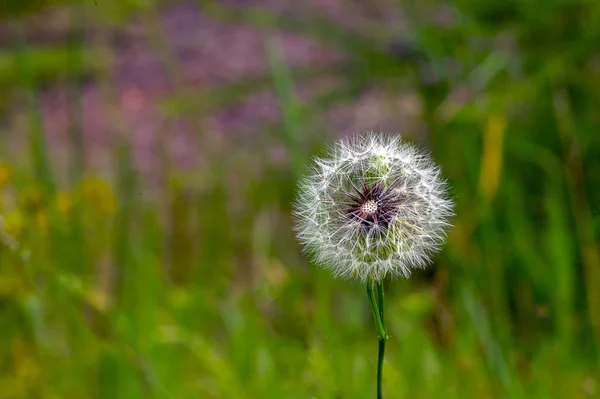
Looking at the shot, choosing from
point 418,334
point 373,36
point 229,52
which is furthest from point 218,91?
point 229,52

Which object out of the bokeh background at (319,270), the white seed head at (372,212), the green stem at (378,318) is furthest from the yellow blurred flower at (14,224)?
the green stem at (378,318)

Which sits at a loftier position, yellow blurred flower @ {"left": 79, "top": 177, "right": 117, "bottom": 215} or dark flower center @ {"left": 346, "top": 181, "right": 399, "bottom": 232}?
yellow blurred flower @ {"left": 79, "top": 177, "right": 117, "bottom": 215}

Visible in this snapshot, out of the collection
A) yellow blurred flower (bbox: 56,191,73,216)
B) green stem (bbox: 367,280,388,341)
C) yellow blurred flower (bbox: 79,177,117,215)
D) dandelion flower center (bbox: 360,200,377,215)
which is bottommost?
green stem (bbox: 367,280,388,341)

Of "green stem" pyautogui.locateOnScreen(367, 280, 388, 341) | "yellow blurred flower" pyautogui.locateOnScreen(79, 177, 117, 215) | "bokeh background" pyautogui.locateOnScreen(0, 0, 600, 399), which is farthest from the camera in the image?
"yellow blurred flower" pyautogui.locateOnScreen(79, 177, 117, 215)

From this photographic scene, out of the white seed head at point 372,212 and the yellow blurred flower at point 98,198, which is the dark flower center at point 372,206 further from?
the yellow blurred flower at point 98,198

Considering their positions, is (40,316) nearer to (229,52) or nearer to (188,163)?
(188,163)

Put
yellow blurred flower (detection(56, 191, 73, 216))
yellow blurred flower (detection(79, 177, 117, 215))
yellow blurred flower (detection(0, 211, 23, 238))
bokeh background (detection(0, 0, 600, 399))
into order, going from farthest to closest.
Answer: yellow blurred flower (detection(79, 177, 117, 215)), yellow blurred flower (detection(56, 191, 73, 216)), bokeh background (detection(0, 0, 600, 399)), yellow blurred flower (detection(0, 211, 23, 238))

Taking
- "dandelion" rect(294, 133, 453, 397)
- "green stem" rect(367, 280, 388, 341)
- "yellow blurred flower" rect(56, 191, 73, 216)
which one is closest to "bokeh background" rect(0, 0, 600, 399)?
"yellow blurred flower" rect(56, 191, 73, 216)

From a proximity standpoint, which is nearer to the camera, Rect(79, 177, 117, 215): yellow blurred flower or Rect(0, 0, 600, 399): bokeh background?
Rect(0, 0, 600, 399): bokeh background

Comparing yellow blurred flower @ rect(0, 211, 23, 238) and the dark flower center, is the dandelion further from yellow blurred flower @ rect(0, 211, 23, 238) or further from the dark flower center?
yellow blurred flower @ rect(0, 211, 23, 238)
